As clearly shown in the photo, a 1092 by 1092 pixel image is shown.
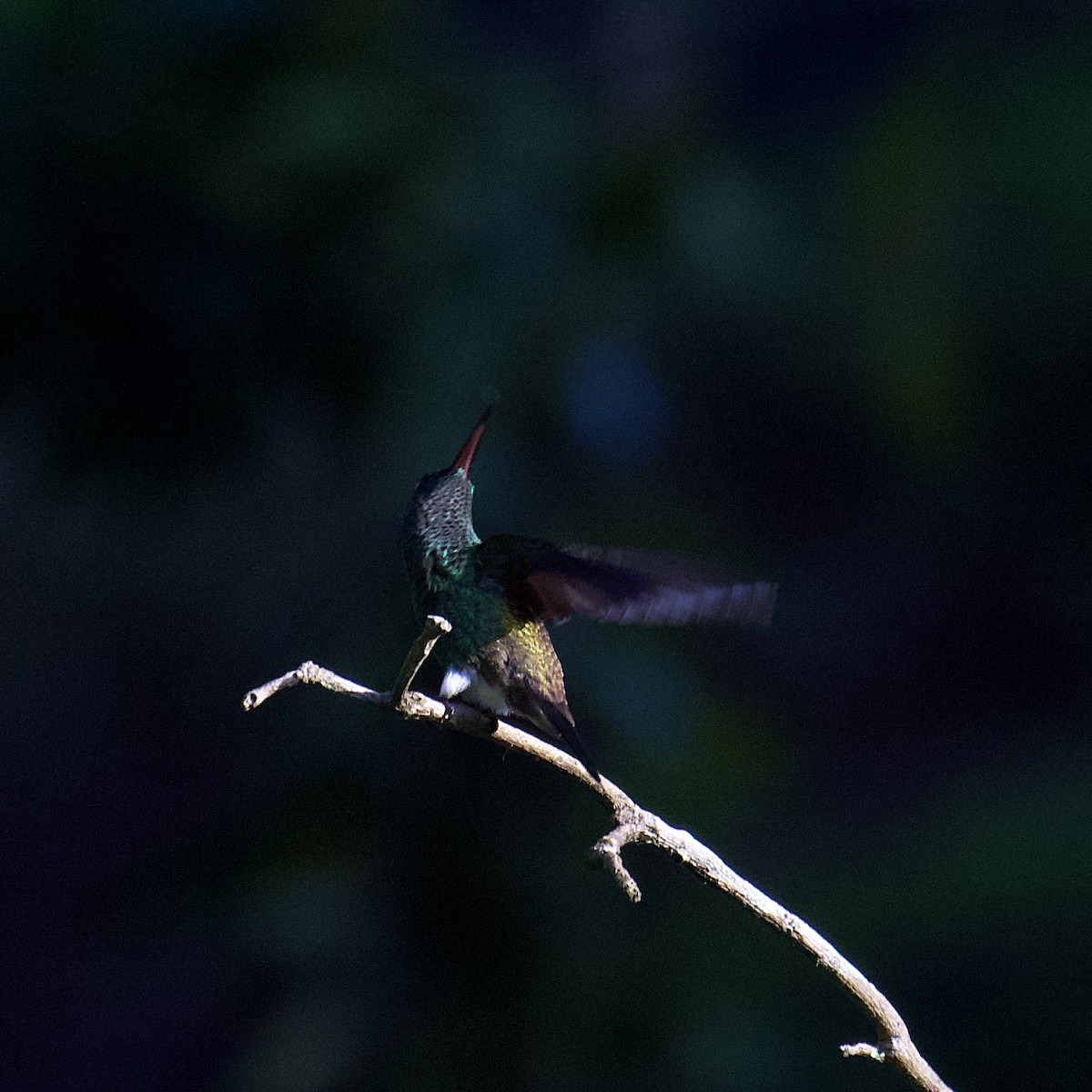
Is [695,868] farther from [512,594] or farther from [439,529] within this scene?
[439,529]

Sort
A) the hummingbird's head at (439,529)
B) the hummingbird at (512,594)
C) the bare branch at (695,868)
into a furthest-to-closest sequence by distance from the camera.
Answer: the hummingbird's head at (439,529) < the hummingbird at (512,594) < the bare branch at (695,868)

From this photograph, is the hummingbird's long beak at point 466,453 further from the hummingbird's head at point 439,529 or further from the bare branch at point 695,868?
the bare branch at point 695,868

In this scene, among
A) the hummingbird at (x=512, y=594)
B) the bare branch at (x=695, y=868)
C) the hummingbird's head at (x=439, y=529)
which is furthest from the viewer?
the hummingbird's head at (x=439, y=529)

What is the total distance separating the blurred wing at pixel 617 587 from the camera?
48.5 inches

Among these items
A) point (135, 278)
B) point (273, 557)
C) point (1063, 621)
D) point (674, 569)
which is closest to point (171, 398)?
point (135, 278)

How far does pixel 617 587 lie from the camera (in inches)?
54.2

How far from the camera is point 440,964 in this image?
8.48ft

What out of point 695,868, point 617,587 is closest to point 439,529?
point 617,587

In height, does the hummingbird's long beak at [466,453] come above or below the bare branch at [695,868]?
above

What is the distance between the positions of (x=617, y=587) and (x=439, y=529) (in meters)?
0.50

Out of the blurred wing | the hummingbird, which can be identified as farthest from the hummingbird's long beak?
the blurred wing

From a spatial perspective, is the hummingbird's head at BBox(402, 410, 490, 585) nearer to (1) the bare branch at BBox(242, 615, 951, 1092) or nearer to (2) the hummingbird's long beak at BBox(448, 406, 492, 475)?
(2) the hummingbird's long beak at BBox(448, 406, 492, 475)

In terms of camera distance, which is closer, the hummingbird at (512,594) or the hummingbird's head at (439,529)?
the hummingbird at (512,594)

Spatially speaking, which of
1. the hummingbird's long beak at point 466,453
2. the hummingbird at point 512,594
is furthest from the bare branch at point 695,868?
the hummingbird's long beak at point 466,453
